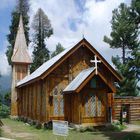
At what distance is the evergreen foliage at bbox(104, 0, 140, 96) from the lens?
1937 inches

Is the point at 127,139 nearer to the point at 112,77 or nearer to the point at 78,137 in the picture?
the point at 78,137

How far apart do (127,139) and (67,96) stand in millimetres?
9471

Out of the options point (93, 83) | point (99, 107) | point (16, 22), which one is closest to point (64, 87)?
point (93, 83)

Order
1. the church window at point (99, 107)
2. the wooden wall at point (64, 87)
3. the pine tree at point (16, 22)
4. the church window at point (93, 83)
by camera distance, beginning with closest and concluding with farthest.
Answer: the church window at point (93, 83), the church window at point (99, 107), the wooden wall at point (64, 87), the pine tree at point (16, 22)

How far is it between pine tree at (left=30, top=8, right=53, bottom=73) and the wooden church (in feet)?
92.6

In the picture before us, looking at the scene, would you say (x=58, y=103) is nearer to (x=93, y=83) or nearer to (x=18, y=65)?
(x=93, y=83)

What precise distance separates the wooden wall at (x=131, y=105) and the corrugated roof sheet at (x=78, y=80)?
547 cm

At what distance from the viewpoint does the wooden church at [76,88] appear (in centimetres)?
2956

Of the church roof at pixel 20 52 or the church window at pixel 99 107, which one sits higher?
the church roof at pixel 20 52

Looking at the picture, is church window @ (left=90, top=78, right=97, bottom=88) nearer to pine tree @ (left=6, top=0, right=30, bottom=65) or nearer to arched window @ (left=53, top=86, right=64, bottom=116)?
arched window @ (left=53, top=86, right=64, bottom=116)

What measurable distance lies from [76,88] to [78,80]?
1.89 m

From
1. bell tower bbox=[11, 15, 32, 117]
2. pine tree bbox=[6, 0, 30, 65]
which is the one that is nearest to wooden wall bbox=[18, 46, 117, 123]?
bell tower bbox=[11, 15, 32, 117]

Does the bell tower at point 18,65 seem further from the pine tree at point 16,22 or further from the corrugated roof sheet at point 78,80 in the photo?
the corrugated roof sheet at point 78,80

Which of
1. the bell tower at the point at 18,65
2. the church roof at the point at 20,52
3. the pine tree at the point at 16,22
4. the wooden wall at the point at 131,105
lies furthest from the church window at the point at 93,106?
the pine tree at the point at 16,22
